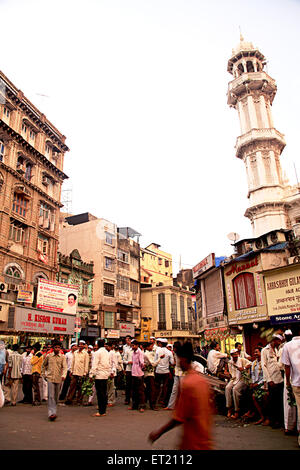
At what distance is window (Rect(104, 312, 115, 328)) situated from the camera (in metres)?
36.2

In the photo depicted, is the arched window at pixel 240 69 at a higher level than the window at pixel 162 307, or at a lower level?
higher

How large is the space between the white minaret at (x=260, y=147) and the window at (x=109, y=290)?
16.4 meters

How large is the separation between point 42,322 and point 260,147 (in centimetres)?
2917

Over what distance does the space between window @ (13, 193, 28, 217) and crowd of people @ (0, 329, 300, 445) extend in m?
15.1

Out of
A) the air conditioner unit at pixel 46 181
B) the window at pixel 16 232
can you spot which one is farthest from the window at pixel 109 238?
the window at pixel 16 232

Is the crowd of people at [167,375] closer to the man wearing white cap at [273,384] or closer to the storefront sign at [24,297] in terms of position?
the man wearing white cap at [273,384]

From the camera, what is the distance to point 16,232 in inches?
988

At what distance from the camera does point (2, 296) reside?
22.6 meters

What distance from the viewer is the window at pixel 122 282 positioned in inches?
1570

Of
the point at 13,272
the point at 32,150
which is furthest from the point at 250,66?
the point at 13,272

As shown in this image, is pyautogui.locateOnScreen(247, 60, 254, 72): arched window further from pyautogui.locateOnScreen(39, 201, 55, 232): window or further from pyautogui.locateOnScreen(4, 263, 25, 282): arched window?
pyautogui.locateOnScreen(4, 263, 25, 282): arched window

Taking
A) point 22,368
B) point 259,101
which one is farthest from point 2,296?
point 259,101
